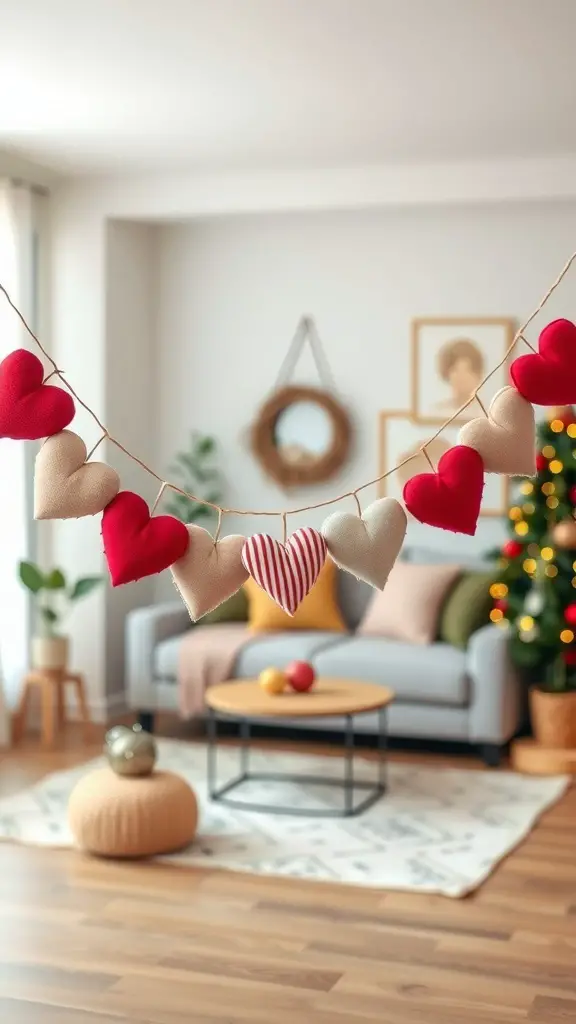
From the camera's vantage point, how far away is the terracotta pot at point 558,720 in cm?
588

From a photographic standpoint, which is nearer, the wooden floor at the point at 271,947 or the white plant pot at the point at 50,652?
the wooden floor at the point at 271,947

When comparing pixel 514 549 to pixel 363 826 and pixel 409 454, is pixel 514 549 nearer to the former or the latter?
pixel 409 454

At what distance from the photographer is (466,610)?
609cm

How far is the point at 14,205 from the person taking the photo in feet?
20.9

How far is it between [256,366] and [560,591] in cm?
204

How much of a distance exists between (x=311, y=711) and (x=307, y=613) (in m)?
1.49

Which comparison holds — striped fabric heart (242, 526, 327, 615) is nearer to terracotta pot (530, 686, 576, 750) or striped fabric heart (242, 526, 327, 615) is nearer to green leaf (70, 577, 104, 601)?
terracotta pot (530, 686, 576, 750)

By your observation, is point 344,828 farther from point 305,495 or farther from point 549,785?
point 305,495

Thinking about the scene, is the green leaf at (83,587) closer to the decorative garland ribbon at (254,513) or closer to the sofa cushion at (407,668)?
the sofa cushion at (407,668)

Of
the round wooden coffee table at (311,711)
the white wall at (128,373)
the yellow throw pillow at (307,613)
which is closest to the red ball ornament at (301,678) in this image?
the round wooden coffee table at (311,711)

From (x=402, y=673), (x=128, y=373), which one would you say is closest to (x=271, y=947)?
(x=402, y=673)

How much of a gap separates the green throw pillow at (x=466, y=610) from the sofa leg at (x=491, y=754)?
439mm

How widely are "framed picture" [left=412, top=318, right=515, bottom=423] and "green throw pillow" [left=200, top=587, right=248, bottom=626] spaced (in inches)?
47.8

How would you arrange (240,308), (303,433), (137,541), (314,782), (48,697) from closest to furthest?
1. (137,541)
2. (314,782)
3. (48,697)
4. (303,433)
5. (240,308)
